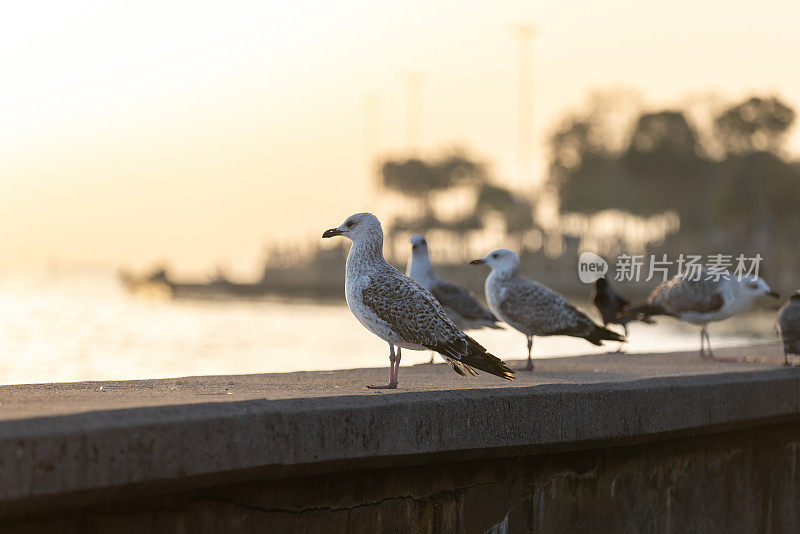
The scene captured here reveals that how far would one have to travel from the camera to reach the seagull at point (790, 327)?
333 inches

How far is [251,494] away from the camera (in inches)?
176

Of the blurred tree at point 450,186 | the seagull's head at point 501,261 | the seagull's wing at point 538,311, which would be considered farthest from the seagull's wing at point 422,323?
the blurred tree at point 450,186

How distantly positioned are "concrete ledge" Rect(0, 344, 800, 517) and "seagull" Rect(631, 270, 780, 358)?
3842mm

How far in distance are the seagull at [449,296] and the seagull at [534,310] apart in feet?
3.82

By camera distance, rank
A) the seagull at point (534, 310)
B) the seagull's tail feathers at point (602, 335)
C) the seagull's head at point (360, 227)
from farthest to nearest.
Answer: the seagull's tail feathers at point (602, 335), the seagull at point (534, 310), the seagull's head at point (360, 227)

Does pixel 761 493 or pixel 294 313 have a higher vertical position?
pixel 761 493

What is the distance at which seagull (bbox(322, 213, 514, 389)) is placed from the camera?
19.6ft

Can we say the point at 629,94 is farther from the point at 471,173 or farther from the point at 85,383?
the point at 85,383

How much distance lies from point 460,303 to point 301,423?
671cm

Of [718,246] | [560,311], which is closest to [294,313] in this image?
[718,246]

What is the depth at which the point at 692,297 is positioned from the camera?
10953 mm

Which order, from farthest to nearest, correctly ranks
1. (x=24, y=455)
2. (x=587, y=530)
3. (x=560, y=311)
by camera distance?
(x=560, y=311) < (x=587, y=530) < (x=24, y=455)

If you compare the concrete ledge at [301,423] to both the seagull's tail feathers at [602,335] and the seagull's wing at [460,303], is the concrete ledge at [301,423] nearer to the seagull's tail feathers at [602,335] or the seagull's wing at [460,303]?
the seagull's tail feathers at [602,335]

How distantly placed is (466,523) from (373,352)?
116 feet
